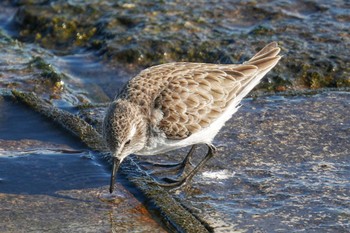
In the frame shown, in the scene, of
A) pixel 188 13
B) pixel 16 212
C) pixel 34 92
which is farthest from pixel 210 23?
pixel 16 212

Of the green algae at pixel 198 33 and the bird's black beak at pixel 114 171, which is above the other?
the green algae at pixel 198 33

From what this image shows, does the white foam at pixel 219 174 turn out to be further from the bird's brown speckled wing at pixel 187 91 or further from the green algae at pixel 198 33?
the green algae at pixel 198 33

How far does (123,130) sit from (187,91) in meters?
0.80

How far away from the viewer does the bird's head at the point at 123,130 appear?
220 inches

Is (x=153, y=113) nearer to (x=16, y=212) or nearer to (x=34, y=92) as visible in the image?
(x=16, y=212)

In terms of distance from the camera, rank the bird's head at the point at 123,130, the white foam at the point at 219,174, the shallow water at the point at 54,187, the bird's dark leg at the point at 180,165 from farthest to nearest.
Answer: the bird's dark leg at the point at 180,165
the white foam at the point at 219,174
the bird's head at the point at 123,130
the shallow water at the point at 54,187

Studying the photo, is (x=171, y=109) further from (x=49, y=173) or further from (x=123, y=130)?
(x=49, y=173)

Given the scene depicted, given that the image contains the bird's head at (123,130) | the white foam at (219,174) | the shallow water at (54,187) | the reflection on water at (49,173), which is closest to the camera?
the shallow water at (54,187)

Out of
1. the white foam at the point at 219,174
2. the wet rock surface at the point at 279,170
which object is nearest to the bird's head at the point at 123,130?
the wet rock surface at the point at 279,170

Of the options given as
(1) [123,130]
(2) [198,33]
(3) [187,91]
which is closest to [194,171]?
(3) [187,91]

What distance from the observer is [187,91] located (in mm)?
6133

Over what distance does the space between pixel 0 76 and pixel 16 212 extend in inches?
130

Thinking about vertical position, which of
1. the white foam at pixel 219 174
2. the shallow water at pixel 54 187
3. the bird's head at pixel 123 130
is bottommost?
the shallow water at pixel 54 187

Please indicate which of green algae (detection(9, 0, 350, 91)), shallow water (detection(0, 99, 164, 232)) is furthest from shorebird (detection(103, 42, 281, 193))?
green algae (detection(9, 0, 350, 91))
